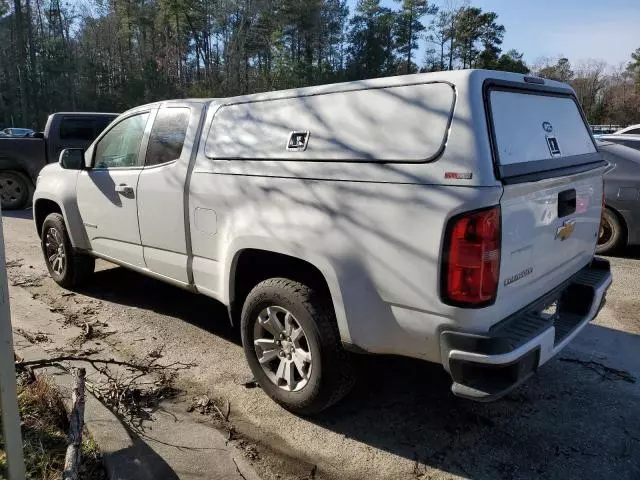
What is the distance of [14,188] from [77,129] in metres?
1.83

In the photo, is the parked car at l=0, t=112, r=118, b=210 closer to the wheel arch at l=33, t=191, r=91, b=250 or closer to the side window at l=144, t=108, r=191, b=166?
the wheel arch at l=33, t=191, r=91, b=250

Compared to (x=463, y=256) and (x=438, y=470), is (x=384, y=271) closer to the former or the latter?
(x=463, y=256)

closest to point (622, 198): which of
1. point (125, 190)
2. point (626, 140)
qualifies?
point (626, 140)

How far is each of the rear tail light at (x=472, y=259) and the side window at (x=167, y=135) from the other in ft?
7.94

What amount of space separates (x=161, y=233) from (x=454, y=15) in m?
65.5

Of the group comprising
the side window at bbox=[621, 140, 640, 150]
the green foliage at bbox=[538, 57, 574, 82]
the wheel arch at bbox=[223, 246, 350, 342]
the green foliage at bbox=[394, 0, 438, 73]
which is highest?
the green foliage at bbox=[394, 0, 438, 73]

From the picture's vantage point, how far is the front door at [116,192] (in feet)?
14.8

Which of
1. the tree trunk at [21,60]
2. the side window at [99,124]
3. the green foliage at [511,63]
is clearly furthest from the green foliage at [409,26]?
the side window at [99,124]

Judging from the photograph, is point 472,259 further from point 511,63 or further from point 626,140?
point 511,63

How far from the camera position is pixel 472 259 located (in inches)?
96.5

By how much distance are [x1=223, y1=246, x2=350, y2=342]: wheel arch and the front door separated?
1302 millimetres

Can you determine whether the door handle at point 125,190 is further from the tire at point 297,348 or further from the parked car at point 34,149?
the parked car at point 34,149

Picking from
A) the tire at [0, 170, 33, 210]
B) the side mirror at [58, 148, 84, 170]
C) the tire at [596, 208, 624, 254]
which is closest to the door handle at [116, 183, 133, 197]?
the side mirror at [58, 148, 84, 170]

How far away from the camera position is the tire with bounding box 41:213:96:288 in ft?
18.1
